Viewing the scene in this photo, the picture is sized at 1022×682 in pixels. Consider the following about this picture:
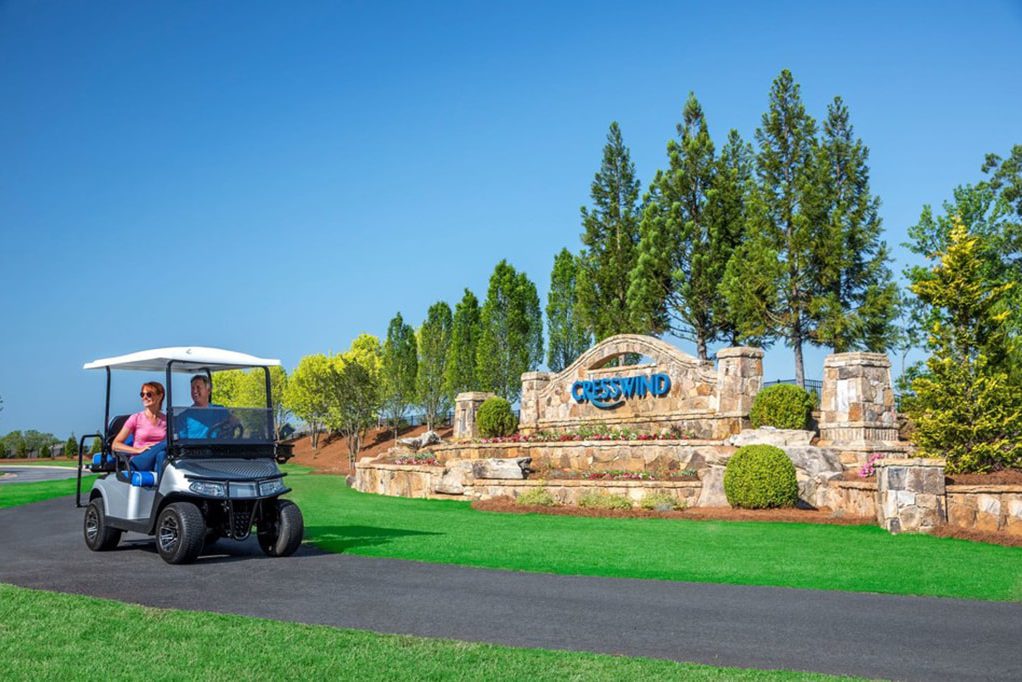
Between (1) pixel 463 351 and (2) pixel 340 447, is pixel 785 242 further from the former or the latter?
(2) pixel 340 447

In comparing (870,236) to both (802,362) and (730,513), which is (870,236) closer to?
(802,362)

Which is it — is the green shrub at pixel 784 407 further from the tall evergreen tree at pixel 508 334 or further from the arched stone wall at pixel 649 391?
the tall evergreen tree at pixel 508 334

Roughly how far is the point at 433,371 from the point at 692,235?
22.8 m

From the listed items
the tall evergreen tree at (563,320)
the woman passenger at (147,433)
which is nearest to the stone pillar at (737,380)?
the woman passenger at (147,433)

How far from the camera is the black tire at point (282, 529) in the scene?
10.5 metres

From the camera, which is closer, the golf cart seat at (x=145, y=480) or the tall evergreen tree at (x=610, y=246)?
the golf cart seat at (x=145, y=480)

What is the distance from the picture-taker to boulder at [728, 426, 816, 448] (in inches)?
809

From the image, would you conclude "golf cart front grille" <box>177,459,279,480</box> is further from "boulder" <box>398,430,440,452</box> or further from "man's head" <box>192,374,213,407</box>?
"boulder" <box>398,430,440,452</box>

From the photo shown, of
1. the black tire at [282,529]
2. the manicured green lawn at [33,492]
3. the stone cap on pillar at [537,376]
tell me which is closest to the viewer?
the black tire at [282,529]

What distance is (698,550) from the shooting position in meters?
12.0

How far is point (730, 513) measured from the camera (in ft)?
53.9

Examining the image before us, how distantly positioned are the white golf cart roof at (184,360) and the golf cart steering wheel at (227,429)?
0.80 m

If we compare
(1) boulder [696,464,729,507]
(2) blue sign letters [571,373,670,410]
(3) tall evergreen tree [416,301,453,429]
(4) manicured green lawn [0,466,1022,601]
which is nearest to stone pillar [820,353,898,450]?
(1) boulder [696,464,729,507]

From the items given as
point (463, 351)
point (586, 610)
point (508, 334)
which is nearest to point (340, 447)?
point (463, 351)
